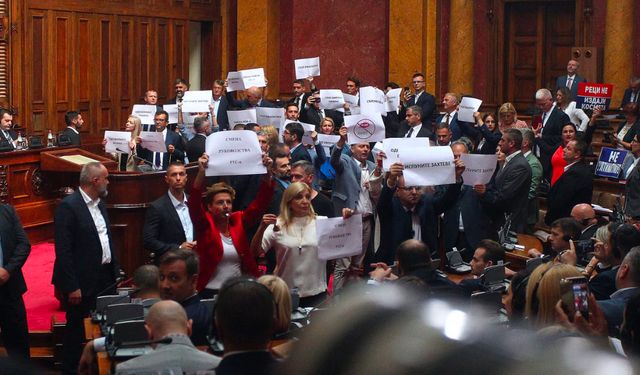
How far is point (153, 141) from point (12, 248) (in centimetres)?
370

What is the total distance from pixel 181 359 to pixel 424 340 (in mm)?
2743

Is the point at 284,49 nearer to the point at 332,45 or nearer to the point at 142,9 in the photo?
the point at 332,45

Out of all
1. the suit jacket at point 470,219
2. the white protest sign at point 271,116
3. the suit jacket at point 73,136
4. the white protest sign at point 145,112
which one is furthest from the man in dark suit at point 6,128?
the suit jacket at point 470,219

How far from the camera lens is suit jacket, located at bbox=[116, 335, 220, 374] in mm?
3746

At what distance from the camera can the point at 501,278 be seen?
6.23 metres

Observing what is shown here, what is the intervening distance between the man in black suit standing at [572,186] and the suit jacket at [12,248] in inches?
193

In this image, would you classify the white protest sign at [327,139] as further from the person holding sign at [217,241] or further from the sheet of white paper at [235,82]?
the person holding sign at [217,241]

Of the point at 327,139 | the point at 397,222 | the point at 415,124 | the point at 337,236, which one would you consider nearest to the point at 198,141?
the point at 327,139

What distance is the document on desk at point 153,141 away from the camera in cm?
1038

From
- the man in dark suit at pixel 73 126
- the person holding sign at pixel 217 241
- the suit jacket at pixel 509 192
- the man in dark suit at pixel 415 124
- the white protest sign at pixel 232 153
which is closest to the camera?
the person holding sign at pixel 217 241

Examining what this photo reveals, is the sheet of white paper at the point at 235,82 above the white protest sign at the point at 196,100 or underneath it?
above

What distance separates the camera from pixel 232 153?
730 cm

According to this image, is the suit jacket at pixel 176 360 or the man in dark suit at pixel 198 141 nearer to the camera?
the suit jacket at pixel 176 360

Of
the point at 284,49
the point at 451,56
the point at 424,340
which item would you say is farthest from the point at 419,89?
the point at 424,340
